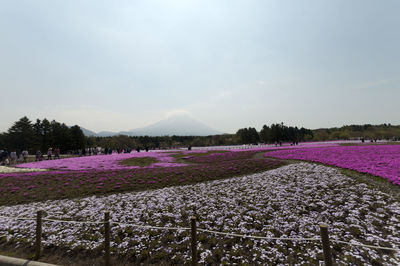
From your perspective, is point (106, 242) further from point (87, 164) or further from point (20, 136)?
point (20, 136)

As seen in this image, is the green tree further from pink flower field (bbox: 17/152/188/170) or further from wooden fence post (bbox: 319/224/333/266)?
wooden fence post (bbox: 319/224/333/266)

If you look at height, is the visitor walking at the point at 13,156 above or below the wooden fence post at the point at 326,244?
above

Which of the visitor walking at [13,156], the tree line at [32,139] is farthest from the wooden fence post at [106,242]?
the tree line at [32,139]

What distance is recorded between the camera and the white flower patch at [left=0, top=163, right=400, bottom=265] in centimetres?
716

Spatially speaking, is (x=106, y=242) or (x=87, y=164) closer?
(x=106, y=242)

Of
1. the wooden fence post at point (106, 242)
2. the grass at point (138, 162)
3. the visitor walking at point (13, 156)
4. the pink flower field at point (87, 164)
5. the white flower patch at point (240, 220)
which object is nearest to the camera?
the wooden fence post at point (106, 242)

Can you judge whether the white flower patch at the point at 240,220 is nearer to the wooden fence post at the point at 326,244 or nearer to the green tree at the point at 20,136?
the wooden fence post at the point at 326,244

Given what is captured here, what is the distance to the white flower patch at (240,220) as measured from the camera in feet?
23.5

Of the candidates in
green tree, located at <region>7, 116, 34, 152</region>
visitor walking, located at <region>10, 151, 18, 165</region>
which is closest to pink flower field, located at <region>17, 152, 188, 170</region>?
visitor walking, located at <region>10, 151, 18, 165</region>

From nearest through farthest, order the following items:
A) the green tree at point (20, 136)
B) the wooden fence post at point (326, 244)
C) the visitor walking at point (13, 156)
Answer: the wooden fence post at point (326, 244), the visitor walking at point (13, 156), the green tree at point (20, 136)

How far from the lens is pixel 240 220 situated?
31.1 feet

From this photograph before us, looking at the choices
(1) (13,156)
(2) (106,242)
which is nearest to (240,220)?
(2) (106,242)

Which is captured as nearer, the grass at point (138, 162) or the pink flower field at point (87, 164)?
the pink flower field at point (87, 164)

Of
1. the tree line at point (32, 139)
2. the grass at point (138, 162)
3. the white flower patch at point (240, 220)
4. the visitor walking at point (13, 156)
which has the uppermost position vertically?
the tree line at point (32, 139)
